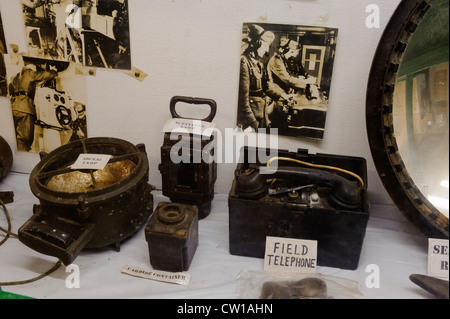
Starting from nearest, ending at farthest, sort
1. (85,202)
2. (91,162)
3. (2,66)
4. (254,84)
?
(85,202), (91,162), (254,84), (2,66)

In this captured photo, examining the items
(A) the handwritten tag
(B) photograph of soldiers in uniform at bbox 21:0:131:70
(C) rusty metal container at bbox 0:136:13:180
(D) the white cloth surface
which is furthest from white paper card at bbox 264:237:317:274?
(C) rusty metal container at bbox 0:136:13:180

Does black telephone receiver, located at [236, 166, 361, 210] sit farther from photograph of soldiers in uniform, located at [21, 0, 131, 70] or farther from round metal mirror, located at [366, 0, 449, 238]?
photograph of soldiers in uniform, located at [21, 0, 131, 70]

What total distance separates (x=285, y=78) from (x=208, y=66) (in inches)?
9.4

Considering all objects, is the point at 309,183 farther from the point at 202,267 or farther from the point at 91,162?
the point at 91,162

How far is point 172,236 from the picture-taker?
0.89m

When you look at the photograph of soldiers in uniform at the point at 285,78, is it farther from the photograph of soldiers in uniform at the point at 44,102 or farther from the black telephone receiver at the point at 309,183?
the photograph of soldiers in uniform at the point at 44,102

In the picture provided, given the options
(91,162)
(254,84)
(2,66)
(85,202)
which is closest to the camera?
(85,202)

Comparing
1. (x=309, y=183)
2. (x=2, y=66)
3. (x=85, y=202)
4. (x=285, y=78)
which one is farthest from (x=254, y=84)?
(x=2, y=66)

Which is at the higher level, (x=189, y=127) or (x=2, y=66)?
(x=2, y=66)

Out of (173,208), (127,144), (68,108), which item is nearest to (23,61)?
(68,108)

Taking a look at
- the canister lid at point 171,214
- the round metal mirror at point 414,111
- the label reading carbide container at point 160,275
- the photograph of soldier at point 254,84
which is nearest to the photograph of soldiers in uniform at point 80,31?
the photograph of soldier at point 254,84

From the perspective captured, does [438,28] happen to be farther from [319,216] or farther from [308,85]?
[319,216]

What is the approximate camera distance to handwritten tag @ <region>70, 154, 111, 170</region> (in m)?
0.99

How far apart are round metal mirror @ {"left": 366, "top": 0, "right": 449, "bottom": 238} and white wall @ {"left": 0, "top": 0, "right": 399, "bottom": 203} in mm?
144
